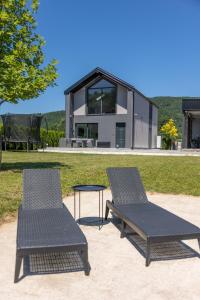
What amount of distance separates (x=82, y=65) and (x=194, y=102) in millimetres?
14789

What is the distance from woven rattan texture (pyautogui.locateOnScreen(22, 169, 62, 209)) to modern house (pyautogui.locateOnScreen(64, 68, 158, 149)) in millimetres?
27727

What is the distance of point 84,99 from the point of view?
35.5 meters

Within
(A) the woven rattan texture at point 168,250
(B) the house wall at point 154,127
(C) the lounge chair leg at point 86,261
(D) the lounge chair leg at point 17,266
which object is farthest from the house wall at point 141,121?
(D) the lounge chair leg at point 17,266

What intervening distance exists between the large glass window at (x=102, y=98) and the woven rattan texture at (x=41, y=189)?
94.1 ft

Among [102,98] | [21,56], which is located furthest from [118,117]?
[21,56]

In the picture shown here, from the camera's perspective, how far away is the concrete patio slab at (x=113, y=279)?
359cm

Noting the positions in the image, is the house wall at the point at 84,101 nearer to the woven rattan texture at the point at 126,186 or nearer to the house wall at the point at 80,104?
Result: the house wall at the point at 80,104

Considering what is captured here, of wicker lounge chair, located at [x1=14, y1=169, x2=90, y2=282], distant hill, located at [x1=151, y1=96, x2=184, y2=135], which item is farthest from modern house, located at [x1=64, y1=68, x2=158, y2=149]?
distant hill, located at [x1=151, y1=96, x2=184, y2=135]

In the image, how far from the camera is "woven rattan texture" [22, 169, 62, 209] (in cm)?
577

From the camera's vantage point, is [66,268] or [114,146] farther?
[114,146]

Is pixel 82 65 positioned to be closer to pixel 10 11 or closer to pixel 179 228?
pixel 10 11

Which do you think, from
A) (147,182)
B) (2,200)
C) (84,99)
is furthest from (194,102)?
(2,200)

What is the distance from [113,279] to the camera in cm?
399

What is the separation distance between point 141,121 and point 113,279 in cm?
3303
